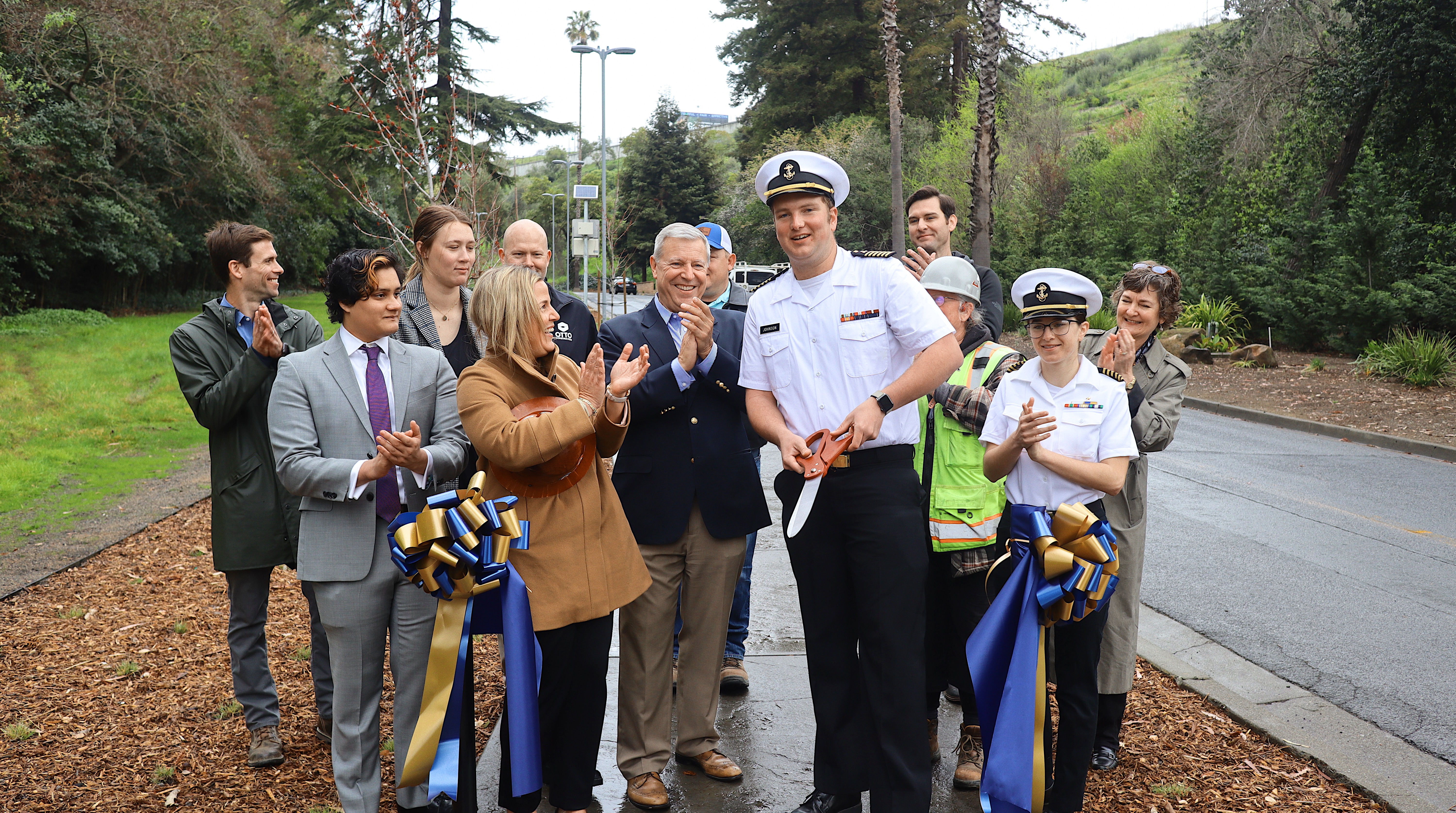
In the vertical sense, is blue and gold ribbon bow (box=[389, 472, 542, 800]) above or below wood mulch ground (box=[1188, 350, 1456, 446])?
above

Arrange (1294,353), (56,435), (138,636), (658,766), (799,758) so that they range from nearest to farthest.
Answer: (658,766)
(799,758)
(138,636)
(56,435)
(1294,353)

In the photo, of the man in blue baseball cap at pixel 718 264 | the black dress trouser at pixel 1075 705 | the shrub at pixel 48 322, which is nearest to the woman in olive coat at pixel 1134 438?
the black dress trouser at pixel 1075 705

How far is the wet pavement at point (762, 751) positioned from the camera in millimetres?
3727

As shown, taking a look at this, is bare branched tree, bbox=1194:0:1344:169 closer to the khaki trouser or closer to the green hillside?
the green hillside

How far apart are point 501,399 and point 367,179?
22116 mm

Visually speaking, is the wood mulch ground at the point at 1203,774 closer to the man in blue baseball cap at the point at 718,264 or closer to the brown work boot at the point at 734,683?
the brown work boot at the point at 734,683

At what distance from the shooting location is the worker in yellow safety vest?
3791mm

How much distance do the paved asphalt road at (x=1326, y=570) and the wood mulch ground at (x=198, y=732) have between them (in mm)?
949

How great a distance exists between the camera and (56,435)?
1255cm

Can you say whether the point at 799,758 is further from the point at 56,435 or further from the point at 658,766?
the point at 56,435

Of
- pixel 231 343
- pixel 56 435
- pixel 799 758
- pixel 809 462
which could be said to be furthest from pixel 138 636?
pixel 56 435

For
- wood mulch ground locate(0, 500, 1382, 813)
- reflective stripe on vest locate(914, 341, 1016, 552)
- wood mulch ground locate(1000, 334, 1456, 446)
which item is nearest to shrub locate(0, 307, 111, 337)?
wood mulch ground locate(0, 500, 1382, 813)

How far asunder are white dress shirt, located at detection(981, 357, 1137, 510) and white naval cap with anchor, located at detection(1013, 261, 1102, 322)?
8.5 inches

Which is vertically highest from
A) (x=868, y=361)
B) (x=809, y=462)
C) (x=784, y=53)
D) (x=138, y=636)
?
(x=784, y=53)
